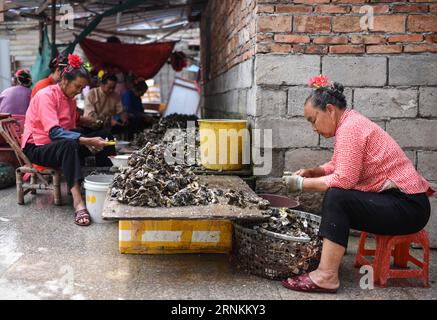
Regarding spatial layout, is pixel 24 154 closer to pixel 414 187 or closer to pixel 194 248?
pixel 194 248

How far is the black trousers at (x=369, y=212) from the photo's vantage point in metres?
3.55

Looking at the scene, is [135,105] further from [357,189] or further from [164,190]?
[357,189]

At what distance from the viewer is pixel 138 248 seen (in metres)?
4.44

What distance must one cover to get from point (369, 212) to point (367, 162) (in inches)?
14.9

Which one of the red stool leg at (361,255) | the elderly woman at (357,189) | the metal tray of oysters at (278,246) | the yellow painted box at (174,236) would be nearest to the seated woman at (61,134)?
the yellow painted box at (174,236)

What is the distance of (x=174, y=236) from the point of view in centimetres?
439

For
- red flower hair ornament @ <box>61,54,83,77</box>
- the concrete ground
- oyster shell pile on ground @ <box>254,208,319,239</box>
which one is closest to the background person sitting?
red flower hair ornament @ <box>61,54,83,77</box>

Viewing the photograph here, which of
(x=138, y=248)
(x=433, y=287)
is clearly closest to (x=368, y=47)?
(x=433, y=287)

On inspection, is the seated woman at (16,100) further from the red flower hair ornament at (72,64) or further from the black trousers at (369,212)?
the black trousers at (369,212)

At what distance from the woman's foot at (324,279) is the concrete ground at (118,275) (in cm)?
8

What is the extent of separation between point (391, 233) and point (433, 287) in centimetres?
68

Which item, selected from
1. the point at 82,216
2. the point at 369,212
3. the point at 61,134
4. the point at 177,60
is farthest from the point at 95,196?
the point at 177,60

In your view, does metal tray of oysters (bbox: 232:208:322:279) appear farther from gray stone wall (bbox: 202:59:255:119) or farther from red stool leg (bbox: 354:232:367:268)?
gray stone wall (bbox: 202:59:255:119)
